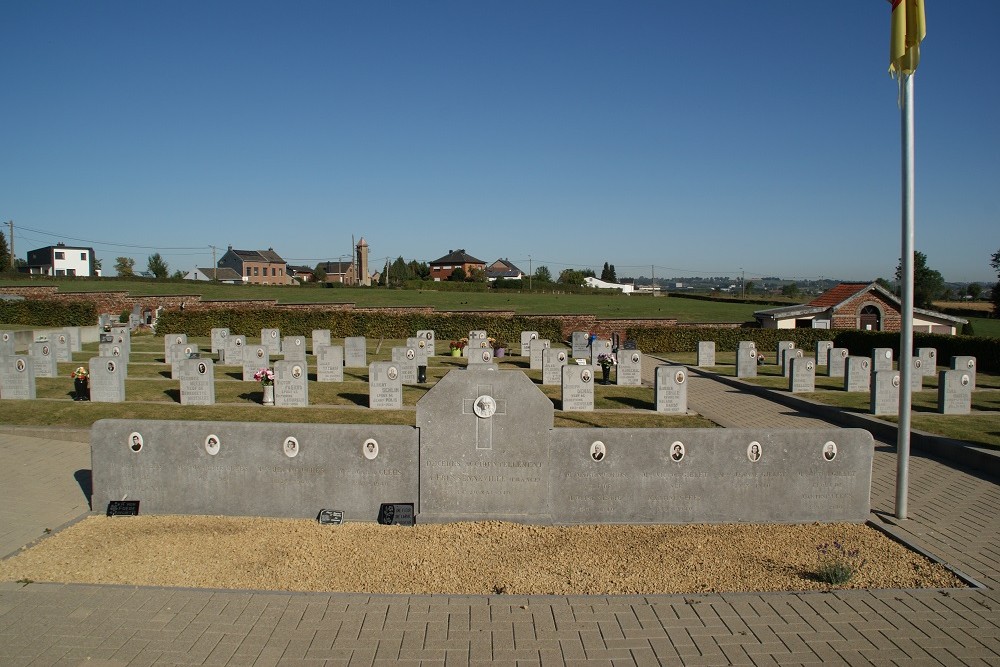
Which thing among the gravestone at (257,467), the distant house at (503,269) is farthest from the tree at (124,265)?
the gravestone at (257,467)

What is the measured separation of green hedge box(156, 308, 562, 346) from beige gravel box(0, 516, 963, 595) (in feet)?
93.3

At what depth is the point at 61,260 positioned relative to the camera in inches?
2744

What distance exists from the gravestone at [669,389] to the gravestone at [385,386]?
611 cm

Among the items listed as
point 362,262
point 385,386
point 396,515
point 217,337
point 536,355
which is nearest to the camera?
point 396,515

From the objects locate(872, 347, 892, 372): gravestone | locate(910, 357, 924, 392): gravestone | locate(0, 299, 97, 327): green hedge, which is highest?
locate(0, 299, 97, 327): green hedge

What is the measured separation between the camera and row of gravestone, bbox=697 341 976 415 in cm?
1577

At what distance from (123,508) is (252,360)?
1259 centimetres

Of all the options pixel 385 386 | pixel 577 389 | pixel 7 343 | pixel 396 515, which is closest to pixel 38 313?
pixel 7 343

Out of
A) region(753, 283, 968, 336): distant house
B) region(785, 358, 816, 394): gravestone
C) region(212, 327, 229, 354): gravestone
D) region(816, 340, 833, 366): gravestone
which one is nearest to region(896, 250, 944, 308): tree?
region(753, 283, 968, 336): distant house

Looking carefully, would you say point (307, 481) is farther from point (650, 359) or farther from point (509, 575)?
point (650, 359)

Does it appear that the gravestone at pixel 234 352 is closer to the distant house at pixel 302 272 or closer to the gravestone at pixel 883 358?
the gravestone at pixel 883 358

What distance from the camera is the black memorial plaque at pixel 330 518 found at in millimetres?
7824

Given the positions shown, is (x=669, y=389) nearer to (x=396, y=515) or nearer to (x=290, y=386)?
(x=290, y=386)

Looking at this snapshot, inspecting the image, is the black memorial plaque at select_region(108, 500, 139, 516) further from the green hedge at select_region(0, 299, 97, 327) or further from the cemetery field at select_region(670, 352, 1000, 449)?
the green hedge at select_region(0, 299, 97, 327)
